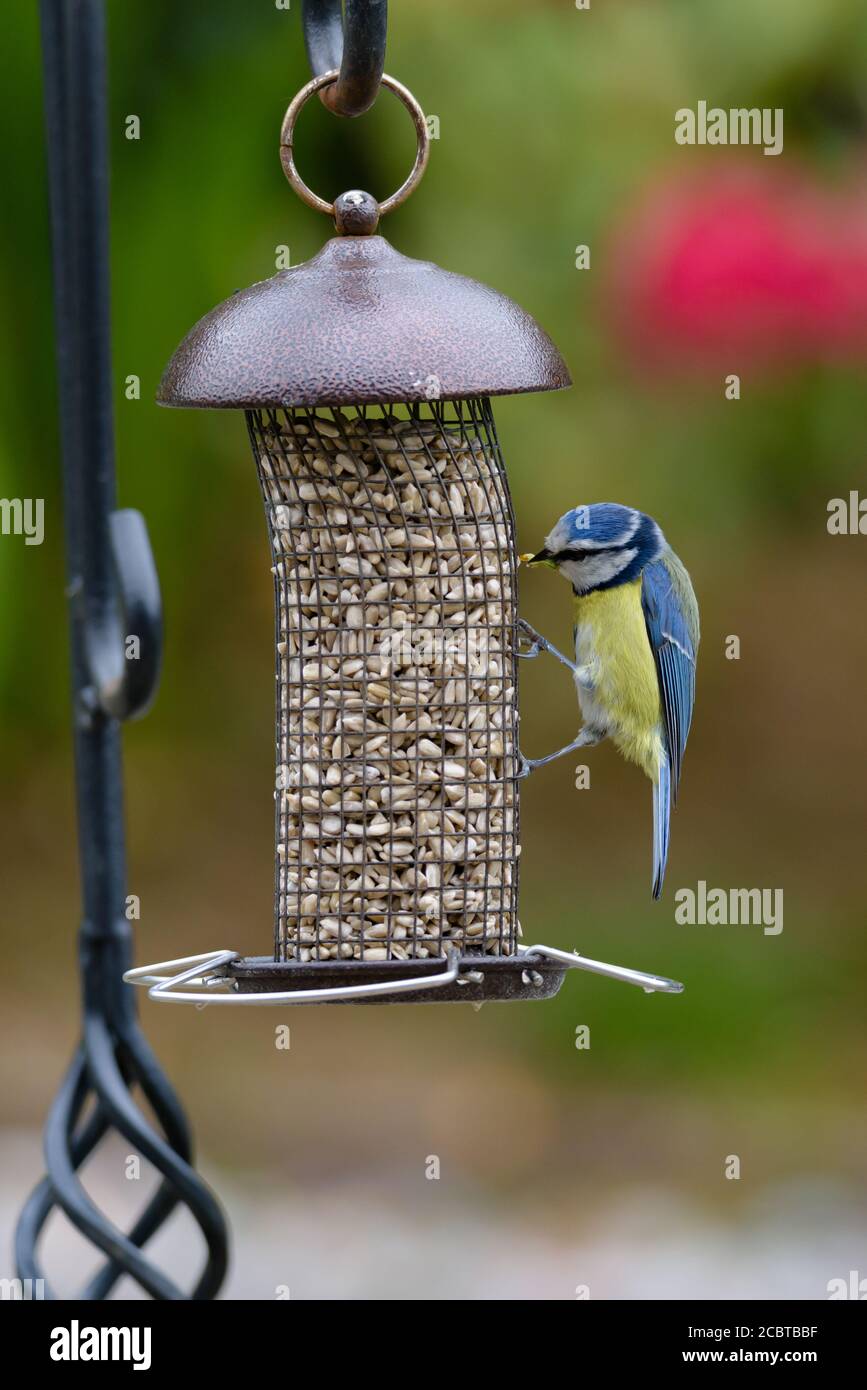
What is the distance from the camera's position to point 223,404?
3053 millimetres

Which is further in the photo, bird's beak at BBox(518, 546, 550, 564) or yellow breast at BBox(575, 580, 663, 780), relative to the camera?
yellow breast at BBox(575, 580, 663, 780)

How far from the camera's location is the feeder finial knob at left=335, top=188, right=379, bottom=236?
10.7 ft

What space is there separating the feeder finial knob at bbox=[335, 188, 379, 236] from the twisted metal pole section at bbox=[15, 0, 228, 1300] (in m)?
0.71

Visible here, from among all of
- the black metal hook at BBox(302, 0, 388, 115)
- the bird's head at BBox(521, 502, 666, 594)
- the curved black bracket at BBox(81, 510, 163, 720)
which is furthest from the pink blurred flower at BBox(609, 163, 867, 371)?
the curved black bracket at BBox(81, 510, 163, 720)

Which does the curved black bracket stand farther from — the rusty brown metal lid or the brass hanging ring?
the brass hanging ring

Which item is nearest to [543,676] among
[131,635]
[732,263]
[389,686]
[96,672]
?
[732,263]

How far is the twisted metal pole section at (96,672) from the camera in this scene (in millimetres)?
2414

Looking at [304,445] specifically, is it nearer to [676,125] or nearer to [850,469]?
[676,125]

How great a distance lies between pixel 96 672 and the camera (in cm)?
258

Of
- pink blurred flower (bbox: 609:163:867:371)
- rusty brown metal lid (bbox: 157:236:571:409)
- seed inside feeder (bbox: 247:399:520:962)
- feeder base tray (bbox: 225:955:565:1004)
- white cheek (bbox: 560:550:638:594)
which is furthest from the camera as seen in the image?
pink blurred flower (bbox: 609:163:867:371)

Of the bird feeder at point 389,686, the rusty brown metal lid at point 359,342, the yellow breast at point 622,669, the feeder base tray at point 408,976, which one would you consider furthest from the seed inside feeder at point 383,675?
the yellow breast at point 622,669

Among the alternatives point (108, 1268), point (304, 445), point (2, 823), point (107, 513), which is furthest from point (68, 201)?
point (2, 823)

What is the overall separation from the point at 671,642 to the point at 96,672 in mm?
1868

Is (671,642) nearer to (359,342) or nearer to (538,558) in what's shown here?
(538,558)
